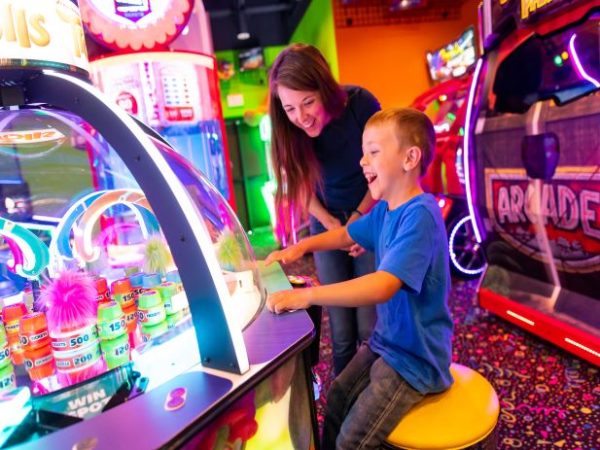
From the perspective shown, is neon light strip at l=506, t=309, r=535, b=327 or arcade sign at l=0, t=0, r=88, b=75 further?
neon light strip at l=506, t=309, r=535, b=327

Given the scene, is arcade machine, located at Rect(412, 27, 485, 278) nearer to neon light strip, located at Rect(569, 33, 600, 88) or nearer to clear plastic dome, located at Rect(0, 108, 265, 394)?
neon light strip, located at Rect(569, 33, 600, 88)

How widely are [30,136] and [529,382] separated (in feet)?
7.63

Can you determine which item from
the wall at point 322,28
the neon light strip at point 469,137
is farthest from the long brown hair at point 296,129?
the wall at point 322,28

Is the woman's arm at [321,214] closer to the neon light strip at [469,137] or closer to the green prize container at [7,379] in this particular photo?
the green prize container at [7,379]

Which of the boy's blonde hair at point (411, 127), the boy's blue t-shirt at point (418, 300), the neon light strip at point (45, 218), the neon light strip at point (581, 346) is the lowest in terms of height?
the neon light strip at point (581, 346)

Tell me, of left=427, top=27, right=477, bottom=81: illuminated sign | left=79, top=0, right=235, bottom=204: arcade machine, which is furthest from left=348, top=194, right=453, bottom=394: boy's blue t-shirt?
left=427, top=27, right=477, bottom=81: illuminated sign

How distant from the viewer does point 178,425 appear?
698 millimetres

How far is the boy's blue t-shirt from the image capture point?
1.16 m

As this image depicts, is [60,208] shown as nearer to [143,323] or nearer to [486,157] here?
[143,323]

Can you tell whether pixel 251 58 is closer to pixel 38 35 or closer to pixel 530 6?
pixel 530 6

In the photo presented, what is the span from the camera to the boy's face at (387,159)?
1.29 m

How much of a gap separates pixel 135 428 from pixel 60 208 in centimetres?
72

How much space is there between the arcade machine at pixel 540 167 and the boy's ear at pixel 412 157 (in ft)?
4.05

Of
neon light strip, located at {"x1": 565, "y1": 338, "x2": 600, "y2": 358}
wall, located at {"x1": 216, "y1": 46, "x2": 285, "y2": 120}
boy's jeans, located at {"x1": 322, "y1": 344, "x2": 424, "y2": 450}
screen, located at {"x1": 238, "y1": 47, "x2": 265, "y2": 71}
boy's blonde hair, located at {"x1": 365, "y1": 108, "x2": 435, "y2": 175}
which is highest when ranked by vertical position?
screen, located at {"x1": 238, "y1": 47, "x2": 265, "y2": 71}
